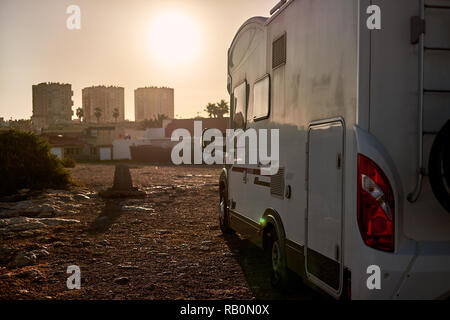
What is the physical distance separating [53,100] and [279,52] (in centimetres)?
11255

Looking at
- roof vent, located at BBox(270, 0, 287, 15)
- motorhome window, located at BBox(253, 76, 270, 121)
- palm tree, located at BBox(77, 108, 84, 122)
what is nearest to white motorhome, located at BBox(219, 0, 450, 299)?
roof vent, located at BBox(270, 0, 287, 15)

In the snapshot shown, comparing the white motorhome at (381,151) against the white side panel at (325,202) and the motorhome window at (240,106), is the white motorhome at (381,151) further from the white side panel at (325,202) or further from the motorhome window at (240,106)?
the motorhome window at (240,106)

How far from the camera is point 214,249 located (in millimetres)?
8578

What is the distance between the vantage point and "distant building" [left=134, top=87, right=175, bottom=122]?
530 ft

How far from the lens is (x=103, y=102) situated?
148 meters

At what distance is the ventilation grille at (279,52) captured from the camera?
18.7ft

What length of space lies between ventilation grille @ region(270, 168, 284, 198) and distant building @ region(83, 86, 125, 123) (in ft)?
449

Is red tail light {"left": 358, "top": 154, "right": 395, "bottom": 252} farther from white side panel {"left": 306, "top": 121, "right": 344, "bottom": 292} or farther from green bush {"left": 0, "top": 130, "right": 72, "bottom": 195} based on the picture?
green bush {"left": 0, "top": 130, "right": 72, "bottom": 195}

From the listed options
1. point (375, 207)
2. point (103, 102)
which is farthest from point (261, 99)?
point (103, 102)

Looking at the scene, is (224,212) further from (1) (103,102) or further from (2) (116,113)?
(1) (103,102)

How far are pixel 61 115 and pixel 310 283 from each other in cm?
11159

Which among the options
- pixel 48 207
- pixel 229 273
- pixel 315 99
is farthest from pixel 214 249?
pixel 48 207

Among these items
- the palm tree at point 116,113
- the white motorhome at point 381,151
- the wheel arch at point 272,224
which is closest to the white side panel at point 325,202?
the white motorhome at point 381,151

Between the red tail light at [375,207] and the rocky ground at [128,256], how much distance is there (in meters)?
2.31
